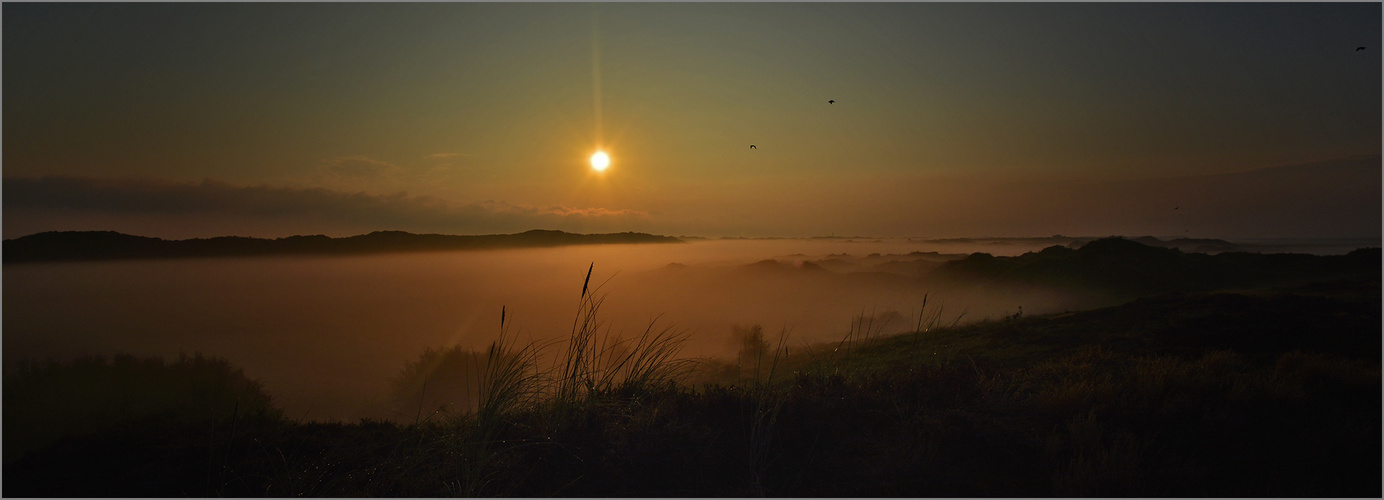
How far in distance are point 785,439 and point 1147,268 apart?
9384 centimetres

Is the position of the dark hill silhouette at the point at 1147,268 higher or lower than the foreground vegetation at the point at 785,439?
lower

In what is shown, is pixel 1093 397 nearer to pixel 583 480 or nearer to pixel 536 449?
pixel 583 480

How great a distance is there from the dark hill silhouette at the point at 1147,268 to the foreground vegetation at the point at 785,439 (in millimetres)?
54432

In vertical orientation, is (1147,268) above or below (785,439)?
below

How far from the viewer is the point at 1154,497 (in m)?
4.33

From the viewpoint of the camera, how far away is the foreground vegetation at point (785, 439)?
4832mm

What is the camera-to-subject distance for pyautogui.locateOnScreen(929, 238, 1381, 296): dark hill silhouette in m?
53.6

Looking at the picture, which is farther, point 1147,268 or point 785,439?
point 1147,268

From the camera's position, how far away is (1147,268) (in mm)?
76562

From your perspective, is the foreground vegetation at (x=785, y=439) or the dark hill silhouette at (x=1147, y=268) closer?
the foreground vegetation at (x=785, y=439)

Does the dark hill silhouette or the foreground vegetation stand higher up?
the foreground vegetation

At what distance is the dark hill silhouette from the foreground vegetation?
54432 millimetres

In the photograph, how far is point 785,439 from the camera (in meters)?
5.71

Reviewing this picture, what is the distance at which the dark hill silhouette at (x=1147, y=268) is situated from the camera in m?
53.6
